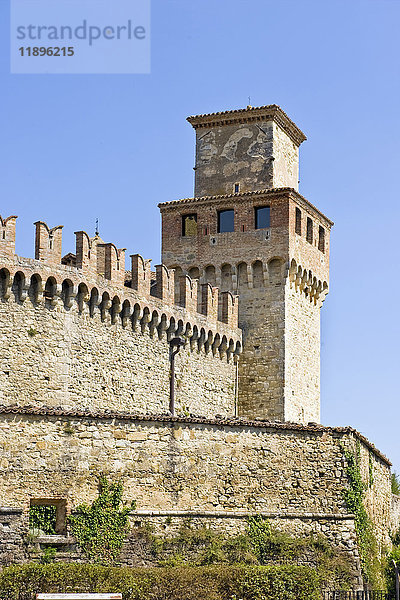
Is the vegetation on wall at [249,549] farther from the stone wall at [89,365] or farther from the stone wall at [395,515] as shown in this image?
the stone wall at [395,515]

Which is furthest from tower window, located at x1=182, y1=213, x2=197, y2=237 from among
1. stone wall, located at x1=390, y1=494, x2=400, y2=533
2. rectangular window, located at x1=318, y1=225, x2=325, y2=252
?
stone wall, located at x1=390, y1=494, x2=400, y2=533

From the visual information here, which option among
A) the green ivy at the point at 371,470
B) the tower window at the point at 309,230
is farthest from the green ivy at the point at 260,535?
the tower window at the point at 309,230

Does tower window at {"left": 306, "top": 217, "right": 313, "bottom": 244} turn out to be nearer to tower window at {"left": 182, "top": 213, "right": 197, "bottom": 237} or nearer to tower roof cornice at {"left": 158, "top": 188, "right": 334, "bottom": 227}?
tower roof cornice at {"left": 158, "top": 188, "right": 334, "bottom": 227}

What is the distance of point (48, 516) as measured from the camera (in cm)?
2481

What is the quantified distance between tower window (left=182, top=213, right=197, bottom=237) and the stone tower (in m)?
0.04

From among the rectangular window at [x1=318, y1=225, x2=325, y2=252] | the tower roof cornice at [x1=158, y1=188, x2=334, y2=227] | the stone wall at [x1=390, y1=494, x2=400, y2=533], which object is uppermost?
the tower roof cornice at [x1=158, y1=188, x2=334, y2=227]

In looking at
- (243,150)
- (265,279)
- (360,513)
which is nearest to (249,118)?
(243,150)

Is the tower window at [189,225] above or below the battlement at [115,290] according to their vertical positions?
above

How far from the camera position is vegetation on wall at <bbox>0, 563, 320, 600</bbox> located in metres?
22.3

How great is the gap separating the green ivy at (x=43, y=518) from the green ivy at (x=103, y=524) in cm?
43

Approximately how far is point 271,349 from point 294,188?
6.66 m

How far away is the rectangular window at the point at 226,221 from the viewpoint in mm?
41281

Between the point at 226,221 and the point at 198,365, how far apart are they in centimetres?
607

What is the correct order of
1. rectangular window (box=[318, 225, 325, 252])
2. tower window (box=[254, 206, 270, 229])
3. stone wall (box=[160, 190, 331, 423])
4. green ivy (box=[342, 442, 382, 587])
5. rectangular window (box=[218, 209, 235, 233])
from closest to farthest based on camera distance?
green ivy (box=[342, 442, 382, 587])
stone wall (box=[160, 190, 331, 423])
tower window (box=[254, 206, 270, 229])
rectangular window (box=[218, 209, 235, 233])
rectangular window (box=[318, 225, 325, 252])
